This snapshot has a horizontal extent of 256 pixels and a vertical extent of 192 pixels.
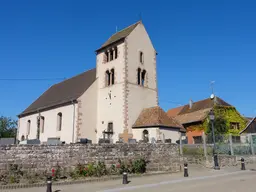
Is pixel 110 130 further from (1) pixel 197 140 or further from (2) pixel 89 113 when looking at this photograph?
(1) pixel 197 140

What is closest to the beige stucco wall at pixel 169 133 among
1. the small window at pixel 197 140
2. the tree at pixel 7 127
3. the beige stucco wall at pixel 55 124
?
the small window at pixel 197 140

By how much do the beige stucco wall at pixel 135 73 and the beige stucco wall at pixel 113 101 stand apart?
2.92 feet

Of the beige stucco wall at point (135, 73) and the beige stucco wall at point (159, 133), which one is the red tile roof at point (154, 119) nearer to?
the beige stucco wall at point (159, 133)

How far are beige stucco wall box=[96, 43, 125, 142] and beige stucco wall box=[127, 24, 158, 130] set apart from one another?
2.92 feet

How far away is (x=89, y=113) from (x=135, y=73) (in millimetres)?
7151

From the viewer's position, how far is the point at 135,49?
29266mm

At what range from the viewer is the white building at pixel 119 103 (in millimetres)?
25969

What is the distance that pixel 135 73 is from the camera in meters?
28.5

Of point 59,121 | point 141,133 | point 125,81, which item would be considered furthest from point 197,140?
point 59,121

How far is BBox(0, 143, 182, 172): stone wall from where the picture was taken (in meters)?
12.0

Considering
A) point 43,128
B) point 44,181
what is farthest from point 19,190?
point 43,128

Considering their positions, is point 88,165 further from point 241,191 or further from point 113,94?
point 113,94

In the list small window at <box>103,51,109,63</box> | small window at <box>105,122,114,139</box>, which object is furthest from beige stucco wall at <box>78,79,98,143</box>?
small window at <box>103,51,109,63</box>

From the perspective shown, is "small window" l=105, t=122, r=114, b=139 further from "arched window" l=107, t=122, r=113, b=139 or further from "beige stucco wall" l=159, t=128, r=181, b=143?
"beige stucco wall" l=159, t=128, r=181, b=143
